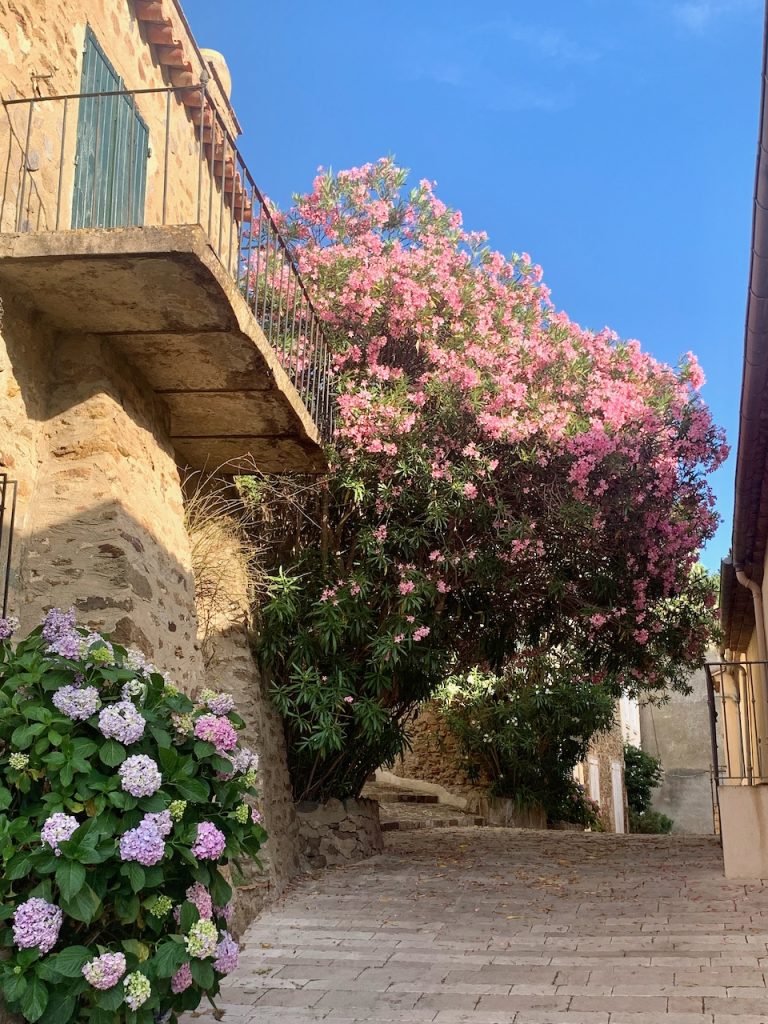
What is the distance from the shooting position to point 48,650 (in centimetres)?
416

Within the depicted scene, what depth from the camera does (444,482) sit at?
888 cm

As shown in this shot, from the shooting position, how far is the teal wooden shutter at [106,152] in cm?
695

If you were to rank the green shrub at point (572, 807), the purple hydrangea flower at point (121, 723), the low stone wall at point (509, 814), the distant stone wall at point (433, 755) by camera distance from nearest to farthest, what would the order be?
the purple hydrangea flower at point (121, 723) → the low stone wall at point (509, 814) → the green shrub at point (572, 807) → the distant stone wall at point (433, 755)


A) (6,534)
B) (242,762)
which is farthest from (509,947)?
(6,534)

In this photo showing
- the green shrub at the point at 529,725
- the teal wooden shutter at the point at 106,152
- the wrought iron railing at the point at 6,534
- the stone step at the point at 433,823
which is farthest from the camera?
the green shrub at the point at 529,725

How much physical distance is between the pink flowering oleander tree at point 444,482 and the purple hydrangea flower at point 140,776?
4825 millimetres

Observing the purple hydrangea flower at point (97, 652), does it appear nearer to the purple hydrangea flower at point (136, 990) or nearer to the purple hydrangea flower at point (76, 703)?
the purple hydrangea flower at point (76, 703)

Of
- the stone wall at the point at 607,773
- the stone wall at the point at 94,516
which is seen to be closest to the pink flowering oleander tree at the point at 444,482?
the stone wall at the point at 94,516

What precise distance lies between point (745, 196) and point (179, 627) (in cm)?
425

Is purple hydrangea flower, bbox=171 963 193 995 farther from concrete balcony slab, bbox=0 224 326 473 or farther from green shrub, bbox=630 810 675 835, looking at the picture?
green shrub, bbox=630 810 675 835

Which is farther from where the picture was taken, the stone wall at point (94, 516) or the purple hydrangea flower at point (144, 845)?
the stone wall at point (94, 516)

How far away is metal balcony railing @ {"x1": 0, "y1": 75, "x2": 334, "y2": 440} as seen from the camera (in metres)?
6.00

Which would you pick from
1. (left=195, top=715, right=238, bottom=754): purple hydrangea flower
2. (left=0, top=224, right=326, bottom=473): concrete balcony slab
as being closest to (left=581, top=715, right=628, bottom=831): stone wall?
(left=0, top=224, right=326, bottom=473): concrete balcony slab

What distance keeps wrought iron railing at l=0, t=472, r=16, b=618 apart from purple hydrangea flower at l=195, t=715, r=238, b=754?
1864 millimetres
